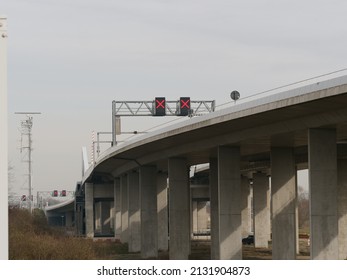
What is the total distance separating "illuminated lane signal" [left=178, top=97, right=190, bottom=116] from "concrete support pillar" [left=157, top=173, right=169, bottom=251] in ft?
23.5

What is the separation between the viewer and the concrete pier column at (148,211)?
247 feet

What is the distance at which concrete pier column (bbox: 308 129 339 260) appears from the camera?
3966cm

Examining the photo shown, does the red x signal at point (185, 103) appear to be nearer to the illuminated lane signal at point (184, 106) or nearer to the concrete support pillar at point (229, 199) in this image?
the illuminated lane signal at point (184, 106)

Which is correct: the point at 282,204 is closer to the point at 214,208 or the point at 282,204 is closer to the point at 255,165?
the point at 214,208

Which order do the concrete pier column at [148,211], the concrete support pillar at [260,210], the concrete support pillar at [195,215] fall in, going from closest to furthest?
the concrete pier column at [148,211]
the concrete support pillar at [260,210]
the concrete support pillar at [195,215]

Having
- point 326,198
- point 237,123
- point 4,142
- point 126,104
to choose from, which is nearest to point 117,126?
point 126,104

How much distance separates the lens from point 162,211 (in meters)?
86.6

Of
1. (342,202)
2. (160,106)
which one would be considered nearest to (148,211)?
(160,106)

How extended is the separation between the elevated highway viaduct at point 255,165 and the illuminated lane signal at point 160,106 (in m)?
5.96

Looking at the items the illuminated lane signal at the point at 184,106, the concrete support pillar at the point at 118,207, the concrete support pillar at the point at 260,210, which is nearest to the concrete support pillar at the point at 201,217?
the concrete support pillar at the point at 118,207

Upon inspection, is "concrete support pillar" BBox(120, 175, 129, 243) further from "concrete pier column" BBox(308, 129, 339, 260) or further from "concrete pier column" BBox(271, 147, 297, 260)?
"concrete pier column" BBox(308, 129, 339, 260)

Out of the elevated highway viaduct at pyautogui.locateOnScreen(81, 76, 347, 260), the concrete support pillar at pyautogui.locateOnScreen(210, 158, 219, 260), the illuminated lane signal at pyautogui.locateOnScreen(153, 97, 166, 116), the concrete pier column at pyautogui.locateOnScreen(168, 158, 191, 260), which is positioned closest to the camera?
the elevated highway viaduct at pyautogui.locateOnScreen(81, 76, 347, 260)

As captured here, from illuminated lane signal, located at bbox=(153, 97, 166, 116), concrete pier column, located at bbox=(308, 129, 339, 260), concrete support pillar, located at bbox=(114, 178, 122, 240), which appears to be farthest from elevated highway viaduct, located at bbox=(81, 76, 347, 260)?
concrete support pillar, located at bbox=(114, 178, 122, 240)

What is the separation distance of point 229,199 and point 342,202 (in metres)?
21.2
